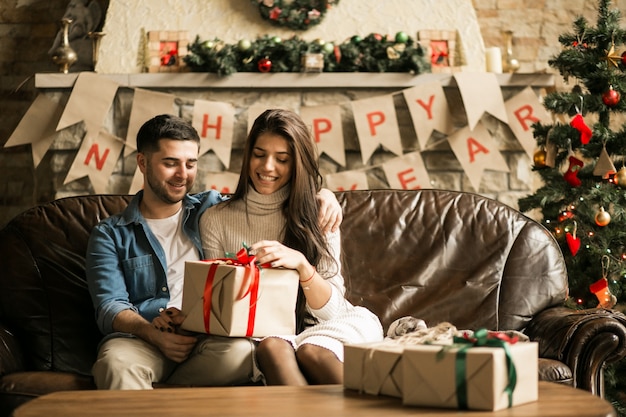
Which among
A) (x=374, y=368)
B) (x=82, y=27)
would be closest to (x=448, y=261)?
(x=374, y=368)

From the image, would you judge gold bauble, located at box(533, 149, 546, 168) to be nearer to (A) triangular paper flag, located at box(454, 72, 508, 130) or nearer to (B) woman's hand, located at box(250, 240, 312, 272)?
(A) triangular paper flag, located at box(454, 72, 508, 130)

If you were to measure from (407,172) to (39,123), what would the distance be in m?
1.88

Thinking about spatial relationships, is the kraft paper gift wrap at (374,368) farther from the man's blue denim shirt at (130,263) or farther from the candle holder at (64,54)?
the candle holder at (64,54)

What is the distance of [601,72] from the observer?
3.63 m

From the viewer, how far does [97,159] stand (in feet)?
14.3

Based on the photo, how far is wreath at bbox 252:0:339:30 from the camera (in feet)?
14.7

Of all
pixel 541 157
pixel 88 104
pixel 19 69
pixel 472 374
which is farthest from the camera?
pixel 19 69

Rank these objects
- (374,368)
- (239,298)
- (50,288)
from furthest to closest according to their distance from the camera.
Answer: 1. (50,288)
2. (239,298)
3. (374,368)

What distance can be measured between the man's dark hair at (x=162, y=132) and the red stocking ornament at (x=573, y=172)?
1718 mm

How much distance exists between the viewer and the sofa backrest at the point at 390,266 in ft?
9.52

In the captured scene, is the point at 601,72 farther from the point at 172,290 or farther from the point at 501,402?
the point at 501,402

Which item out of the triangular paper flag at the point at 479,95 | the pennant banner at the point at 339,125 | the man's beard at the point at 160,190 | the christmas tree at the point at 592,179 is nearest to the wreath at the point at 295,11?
the pennant banner at the point at 339,125

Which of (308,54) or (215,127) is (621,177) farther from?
(215,127)

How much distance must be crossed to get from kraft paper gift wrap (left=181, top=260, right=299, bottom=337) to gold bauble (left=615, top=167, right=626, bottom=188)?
6.26 ft
